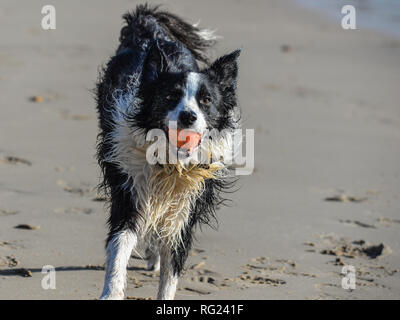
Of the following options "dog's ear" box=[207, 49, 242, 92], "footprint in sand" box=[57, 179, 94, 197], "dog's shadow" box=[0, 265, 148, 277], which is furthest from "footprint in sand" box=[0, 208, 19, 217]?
"dog's ear" box=[207, 49, 242, 92]

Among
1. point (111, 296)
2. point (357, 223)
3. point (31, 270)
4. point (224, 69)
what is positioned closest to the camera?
point (111, 296)

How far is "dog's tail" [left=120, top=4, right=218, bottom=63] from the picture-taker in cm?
634

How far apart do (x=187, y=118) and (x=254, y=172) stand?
3067 mm

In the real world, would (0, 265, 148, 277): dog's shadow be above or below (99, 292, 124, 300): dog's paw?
above

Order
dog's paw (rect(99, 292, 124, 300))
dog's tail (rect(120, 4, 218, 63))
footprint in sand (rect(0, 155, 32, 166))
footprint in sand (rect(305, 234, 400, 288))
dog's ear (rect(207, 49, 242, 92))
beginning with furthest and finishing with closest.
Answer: footprint in sand (rect(0, 155, 32, 166))
dog's tail (rect(120, 4, 218, 63))
footprint in sand (rect(305, 234, 400, 288))
dog's ear (rect(207, 49, 242, 92))
dog's paw (rect(99, 292, 124, 300))

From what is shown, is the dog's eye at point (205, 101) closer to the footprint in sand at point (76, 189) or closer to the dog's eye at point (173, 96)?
the dog's eye at point (173, 96)

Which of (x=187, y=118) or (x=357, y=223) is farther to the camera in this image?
(x=357, y=223)

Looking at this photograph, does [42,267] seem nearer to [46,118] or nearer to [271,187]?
[271,187]

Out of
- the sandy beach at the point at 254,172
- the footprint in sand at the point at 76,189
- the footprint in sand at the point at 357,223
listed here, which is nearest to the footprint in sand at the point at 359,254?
the sandy beach at the point at 254,172

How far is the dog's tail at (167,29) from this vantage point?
634 cm

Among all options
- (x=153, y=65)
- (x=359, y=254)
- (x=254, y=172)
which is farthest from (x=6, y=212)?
(x=359, y=254)

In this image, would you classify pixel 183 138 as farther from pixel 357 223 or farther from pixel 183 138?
pixel 357 223

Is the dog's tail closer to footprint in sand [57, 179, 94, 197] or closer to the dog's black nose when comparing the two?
footprint in sand [57, 179, 94, 197]

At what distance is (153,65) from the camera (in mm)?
4828
